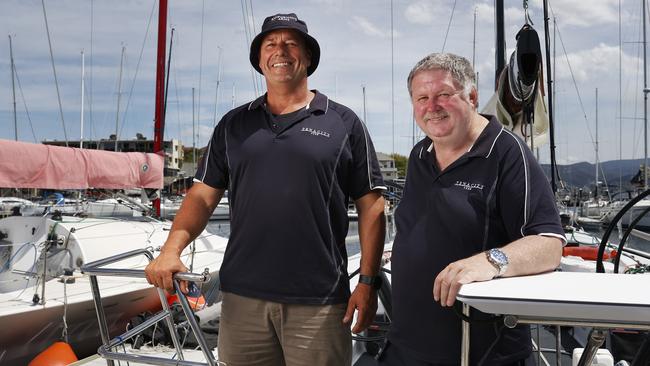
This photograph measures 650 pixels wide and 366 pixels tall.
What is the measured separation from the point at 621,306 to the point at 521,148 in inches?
31.1

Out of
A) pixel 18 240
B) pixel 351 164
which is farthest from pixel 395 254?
pixel 18 240

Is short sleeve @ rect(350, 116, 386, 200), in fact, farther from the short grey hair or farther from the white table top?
the white table top

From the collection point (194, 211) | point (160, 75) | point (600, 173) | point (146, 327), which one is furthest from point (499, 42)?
point (600, 173)

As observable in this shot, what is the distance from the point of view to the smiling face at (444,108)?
6.62 ft

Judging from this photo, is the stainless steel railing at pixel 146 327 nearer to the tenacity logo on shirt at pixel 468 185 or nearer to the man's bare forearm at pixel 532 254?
the tenacity logo on shirt at pixel 468 185

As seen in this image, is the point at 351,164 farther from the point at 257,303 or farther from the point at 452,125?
the point at 257,303

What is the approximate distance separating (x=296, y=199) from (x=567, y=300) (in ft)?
3.82

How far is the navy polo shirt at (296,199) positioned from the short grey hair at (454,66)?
1.51 feet

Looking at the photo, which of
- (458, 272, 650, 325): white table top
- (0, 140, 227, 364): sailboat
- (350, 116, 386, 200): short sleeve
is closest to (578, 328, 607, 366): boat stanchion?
(458, 272, 650, 325): white table top

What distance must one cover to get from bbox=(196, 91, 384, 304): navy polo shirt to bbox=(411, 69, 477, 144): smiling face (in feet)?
1.39

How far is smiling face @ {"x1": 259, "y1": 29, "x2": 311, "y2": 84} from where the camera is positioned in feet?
7.92

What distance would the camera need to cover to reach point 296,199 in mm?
2229

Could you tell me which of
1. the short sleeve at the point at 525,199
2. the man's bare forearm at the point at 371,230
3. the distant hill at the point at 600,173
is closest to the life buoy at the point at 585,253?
the man's bare forearm at the point at 371,230

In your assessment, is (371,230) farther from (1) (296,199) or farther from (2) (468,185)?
(2) (468,185)
